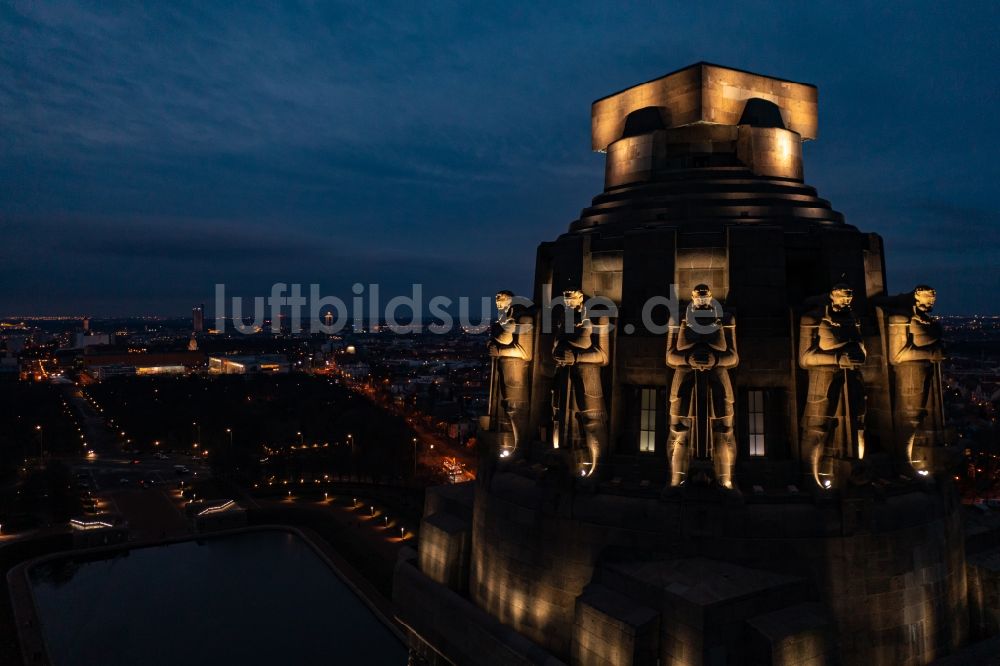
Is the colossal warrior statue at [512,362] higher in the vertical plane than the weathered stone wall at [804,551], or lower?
higher

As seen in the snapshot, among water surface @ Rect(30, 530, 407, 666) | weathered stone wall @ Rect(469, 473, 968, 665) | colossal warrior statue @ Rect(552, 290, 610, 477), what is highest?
colossal warrior statue @ Rect(552, 290, 610, 477)

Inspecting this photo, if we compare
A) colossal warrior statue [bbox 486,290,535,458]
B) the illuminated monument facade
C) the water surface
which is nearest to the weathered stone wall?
the illuminated monument facade

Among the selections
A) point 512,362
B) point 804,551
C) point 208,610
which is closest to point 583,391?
point 512,362

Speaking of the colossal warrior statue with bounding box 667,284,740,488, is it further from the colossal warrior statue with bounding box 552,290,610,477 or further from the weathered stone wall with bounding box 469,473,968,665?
the colossal warrior statue with bounding box 552,290,610,477

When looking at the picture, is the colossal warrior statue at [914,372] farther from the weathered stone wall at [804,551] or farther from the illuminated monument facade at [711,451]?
the weathered stone wall at [804,551]

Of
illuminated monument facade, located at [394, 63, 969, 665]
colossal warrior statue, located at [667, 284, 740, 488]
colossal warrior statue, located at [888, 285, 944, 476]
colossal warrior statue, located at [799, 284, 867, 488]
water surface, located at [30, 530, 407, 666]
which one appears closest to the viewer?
illuminated monument facade, located at [394, 63, 969, 665]

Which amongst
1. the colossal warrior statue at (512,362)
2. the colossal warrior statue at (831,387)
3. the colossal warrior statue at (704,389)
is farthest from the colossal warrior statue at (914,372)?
the colossal warrior statue at (512,362)
